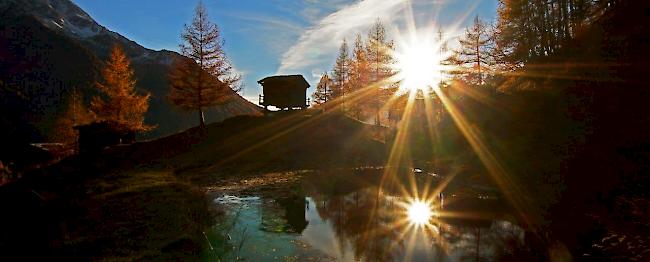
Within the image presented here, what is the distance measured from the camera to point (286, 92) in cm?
4709

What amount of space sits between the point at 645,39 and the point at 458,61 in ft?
116

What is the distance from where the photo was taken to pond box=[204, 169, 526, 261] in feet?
31.1

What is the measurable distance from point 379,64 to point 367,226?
3817cm

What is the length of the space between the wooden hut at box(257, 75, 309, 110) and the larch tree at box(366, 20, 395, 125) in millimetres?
9080

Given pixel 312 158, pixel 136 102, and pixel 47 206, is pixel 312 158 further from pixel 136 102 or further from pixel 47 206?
pixel 136 102

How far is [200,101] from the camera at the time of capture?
38469mm

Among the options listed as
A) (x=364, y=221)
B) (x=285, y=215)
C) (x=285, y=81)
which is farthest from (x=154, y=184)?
(x=285, y=81)

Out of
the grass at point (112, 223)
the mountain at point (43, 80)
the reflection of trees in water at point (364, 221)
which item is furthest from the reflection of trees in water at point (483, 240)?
the mountain at point (43, 80)

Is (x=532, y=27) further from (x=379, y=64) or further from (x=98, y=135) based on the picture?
(x=98, y=135)

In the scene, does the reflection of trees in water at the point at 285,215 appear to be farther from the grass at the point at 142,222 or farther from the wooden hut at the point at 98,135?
the wooden hut at the point at 98,135

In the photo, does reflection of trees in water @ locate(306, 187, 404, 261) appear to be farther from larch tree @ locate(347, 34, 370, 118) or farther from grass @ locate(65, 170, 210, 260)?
larch tree @ locate(347, 34, 370, 118)

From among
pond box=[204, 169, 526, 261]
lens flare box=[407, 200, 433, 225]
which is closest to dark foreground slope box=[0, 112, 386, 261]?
pond box=[204, 169, 526, 261]

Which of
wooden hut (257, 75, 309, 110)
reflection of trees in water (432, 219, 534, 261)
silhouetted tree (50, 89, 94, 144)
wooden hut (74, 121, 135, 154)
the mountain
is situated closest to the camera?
reflection of trees in water (432, 219, 534, 261)

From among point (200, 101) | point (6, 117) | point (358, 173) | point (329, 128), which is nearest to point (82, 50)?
point (6, 117)
